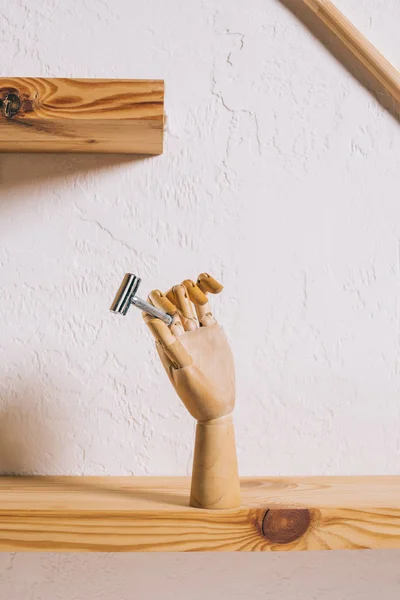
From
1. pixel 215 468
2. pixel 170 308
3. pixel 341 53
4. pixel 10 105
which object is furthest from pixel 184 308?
pixel 341 53

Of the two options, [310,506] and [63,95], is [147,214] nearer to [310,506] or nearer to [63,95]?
[63,95]

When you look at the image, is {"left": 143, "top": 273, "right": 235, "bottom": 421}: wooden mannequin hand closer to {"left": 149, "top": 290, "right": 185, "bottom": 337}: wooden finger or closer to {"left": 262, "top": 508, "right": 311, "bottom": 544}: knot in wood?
{"left": 149, "top": 290, "right": 185, "bottom": 337}: wooden finger

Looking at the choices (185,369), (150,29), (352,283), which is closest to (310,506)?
(185,369)

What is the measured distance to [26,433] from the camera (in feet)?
2.89

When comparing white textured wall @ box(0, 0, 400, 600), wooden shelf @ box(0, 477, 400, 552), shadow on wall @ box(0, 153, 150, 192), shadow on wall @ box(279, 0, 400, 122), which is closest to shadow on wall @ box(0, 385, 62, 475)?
white textured wall @ box(0, 0, 400, 600)

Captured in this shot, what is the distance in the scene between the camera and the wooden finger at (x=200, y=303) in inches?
29.5

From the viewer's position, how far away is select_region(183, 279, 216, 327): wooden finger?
750 mm

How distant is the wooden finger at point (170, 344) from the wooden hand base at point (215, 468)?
0.07m

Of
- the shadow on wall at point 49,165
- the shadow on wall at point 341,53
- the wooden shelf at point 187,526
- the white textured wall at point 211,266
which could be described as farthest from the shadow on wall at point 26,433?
the shadow on wall at point 341,53

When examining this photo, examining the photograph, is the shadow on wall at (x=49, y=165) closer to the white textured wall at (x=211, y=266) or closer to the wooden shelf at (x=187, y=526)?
the white textured wall at (x=211, y=266)

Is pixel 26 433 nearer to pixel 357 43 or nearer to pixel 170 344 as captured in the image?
pixel 170 344

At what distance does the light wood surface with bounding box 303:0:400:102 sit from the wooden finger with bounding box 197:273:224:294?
36cm

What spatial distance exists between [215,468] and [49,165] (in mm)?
432

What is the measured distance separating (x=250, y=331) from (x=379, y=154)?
28cm
